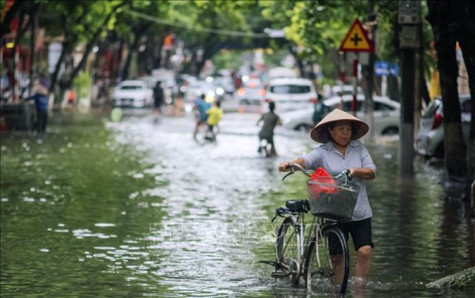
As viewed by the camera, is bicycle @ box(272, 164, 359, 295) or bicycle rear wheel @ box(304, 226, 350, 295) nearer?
bicycle @ box(272, 164, 359, 295)

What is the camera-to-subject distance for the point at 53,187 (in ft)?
71.8

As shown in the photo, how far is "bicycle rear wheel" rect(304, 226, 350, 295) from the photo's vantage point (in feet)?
34.3

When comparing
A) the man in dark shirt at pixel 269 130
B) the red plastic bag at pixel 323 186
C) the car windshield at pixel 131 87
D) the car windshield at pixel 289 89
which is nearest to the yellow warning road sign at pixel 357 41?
the man in dark shirt at pixel 269 130

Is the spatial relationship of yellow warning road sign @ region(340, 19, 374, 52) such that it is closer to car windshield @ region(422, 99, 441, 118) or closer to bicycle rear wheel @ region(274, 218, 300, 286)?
car windshield @ region(422, 99, 441, 118)

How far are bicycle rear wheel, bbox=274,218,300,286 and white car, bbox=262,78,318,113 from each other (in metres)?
37.0

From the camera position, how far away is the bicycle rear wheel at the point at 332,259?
10453 millimetres

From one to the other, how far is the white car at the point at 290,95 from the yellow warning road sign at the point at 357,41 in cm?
2102

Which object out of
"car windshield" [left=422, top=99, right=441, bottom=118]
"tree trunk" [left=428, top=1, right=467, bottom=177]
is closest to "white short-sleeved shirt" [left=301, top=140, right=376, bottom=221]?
"tree trunk" [left=428, top=1, right=467, bottom=177]

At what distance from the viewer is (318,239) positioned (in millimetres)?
10727

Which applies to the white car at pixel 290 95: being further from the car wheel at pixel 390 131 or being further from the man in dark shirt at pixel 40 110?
the man in dark shirt at pixel 40 110

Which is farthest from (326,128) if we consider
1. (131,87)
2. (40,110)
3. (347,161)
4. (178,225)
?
(131,87)

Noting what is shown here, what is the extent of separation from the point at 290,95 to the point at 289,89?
0.45 meters

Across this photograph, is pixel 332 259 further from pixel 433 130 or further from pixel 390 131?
pixel 390 131

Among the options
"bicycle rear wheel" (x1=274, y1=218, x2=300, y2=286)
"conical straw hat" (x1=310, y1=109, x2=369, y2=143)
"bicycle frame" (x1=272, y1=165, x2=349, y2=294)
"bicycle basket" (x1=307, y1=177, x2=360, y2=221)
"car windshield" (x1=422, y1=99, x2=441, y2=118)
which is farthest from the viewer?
"car windshield" (x1=422, y1=99, x2=441, y2=118)
